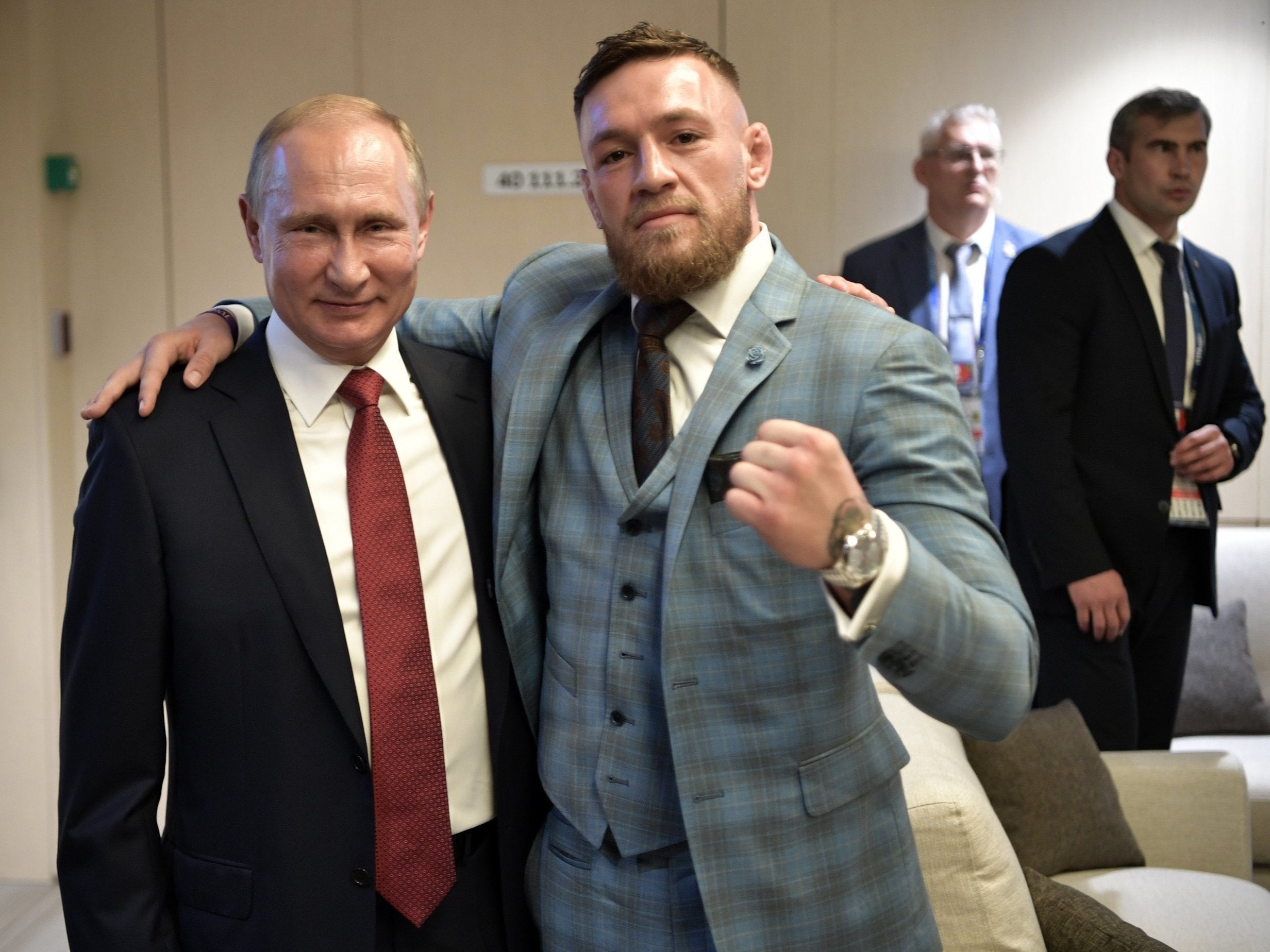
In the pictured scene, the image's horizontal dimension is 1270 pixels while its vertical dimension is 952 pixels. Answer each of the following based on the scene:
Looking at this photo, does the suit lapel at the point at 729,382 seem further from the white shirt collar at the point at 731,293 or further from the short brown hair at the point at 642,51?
the short brown hair at the point at 642,51

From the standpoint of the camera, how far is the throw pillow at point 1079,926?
77.2 inches

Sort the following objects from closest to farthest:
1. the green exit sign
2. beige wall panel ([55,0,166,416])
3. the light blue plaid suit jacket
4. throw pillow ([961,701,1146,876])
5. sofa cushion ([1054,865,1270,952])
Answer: the light blue plaid suit jacket
sofa cushion ([1054,865,1270,952])
throw pillow ([961,701,1146,876])
the green exit sign
beige wall panel ([55,0,166,416])

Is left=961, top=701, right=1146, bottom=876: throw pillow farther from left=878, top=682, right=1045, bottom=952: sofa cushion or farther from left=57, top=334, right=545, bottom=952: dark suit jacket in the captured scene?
left=57, top=334, right=545, bottom=952: dark suit jacket

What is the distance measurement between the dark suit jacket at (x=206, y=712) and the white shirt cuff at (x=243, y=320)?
0.95 feet

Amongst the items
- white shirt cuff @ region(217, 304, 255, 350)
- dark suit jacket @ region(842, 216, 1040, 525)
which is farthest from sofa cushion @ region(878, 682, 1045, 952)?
dark suit jacket @ region(842, 216, 1040, 525)

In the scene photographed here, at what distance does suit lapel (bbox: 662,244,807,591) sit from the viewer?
1408mm

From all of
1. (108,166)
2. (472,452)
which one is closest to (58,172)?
(108,166)

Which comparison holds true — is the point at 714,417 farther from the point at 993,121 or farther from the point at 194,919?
the point at 993,121

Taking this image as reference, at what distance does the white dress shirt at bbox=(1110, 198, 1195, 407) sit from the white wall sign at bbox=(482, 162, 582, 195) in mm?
1976

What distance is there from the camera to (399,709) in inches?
60.8

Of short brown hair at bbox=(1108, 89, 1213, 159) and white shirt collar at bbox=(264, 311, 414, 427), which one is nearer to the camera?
white shirt collar at bbox=(264, 311, 414, 427)

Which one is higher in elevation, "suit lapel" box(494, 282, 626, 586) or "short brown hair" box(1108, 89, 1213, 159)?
"short brown hair" box(1108, 89, 1213, 159)

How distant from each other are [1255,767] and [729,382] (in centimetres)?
285

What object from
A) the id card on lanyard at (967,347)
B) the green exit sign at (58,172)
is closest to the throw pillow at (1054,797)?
the id card on lanyard at (967,347)
